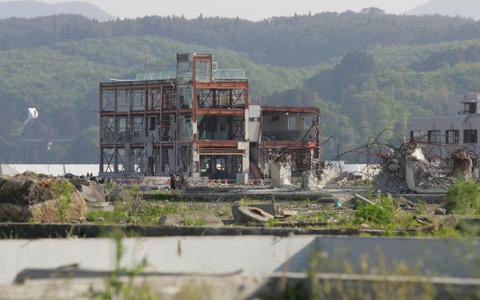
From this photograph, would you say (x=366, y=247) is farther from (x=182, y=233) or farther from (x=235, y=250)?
(x=182, y=233)

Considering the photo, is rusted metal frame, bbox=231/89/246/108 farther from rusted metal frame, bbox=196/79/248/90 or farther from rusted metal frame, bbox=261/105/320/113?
rusted metal frame, bbox=261/105/320/113

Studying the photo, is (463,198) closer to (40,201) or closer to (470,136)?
(40,201)

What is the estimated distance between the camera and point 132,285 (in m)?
9.83

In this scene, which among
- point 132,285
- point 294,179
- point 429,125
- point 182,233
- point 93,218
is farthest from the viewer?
point 429,125

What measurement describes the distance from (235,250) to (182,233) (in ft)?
20.8

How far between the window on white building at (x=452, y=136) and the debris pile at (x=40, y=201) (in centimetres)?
7043

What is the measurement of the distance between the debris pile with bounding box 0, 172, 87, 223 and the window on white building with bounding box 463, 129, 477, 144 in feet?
228

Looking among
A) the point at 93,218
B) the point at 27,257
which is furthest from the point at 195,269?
the point at 93,218

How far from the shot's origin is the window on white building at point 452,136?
9700 cm

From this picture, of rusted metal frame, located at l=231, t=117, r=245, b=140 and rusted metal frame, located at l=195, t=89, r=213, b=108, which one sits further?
rusted metal frame, located at l=231, t=117, r=245, b=140

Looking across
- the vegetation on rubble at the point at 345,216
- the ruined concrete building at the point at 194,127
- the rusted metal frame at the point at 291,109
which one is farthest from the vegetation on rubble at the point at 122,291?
the rusted metal frame at the point at 291,109

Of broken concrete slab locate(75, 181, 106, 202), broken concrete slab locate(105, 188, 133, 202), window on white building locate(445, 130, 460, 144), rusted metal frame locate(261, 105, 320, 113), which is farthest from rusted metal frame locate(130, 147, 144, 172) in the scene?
broken concrete slab locate(75, 181, 106, 202)

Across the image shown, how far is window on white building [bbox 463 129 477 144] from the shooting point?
95.8 m

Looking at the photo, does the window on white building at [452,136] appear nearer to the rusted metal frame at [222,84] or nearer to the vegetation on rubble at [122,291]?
the rusted metal frame at [222,84]
